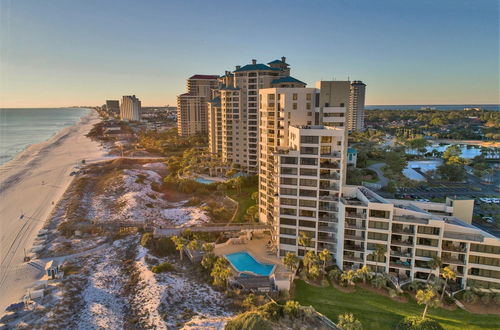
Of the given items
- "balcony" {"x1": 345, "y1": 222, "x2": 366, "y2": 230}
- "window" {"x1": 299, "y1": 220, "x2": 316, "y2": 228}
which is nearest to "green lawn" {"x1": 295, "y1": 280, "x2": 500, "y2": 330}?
"balcony" {"x1": 345, "y1": 222, "x2": 366, "y2": 230}

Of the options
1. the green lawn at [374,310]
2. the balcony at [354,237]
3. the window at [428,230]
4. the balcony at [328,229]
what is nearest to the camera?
the green lawn at [374,310]

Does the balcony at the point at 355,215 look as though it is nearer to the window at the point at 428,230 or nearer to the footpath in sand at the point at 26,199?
the window at the point at 428,230

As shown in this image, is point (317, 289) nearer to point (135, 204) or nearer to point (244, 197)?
point (244, 197)

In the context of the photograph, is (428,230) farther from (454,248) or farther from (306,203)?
(306,203)

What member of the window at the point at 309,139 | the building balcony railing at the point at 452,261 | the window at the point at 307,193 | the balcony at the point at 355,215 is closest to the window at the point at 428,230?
the building balcony railing at the point at 452,261

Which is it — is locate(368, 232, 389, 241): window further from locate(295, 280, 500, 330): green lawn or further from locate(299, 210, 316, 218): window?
locate(299, 210, 316, 218): window


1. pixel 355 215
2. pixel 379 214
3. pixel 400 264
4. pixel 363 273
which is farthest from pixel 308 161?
pixel 400 264
